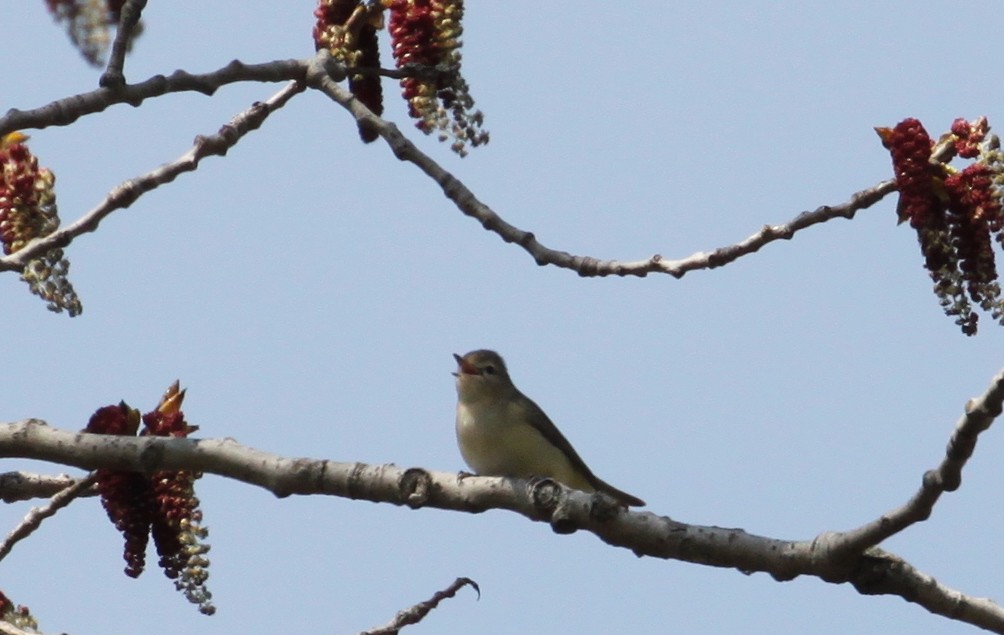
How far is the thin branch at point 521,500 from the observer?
350 centimetres

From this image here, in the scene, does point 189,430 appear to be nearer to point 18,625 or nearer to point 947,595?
point 18,625

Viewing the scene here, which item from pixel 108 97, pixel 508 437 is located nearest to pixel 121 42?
pixel 108 97

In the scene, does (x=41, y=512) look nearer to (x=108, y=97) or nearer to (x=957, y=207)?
(x=108, y=97)

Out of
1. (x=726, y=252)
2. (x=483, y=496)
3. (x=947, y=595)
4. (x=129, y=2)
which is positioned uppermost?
(x=129, y=2)

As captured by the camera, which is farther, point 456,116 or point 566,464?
point 566,464

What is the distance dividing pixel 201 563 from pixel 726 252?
1.74 metres

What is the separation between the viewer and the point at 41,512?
448cm

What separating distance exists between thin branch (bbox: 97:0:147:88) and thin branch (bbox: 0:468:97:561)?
1168 millimetres

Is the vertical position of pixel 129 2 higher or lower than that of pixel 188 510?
higher

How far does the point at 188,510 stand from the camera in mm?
4281

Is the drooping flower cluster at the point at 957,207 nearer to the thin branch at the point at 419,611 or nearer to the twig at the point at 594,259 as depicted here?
the twig at the point at 594,259

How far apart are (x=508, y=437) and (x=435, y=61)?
2281 millimetres

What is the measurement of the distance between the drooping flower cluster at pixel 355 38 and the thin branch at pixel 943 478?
2.58 meters

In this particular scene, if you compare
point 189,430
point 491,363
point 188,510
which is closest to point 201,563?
point 188,510
